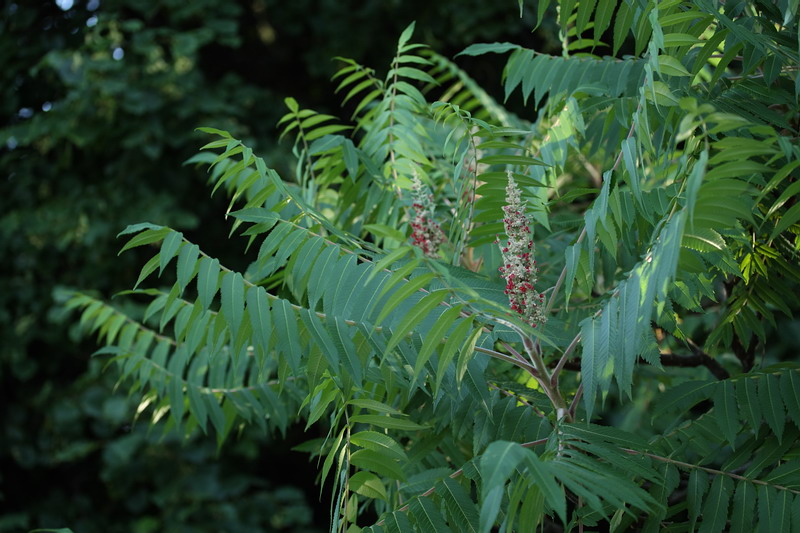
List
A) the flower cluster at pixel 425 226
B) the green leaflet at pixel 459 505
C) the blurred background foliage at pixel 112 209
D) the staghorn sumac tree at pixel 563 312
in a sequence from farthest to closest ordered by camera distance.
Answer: the blurred background foliage at pixel 112 209
the flower cluster at pixel 425 226
the green leaflet at pixel 459 505
the staghorn sumac tree at pixel 563 312

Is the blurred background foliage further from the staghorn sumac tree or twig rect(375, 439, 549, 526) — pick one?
twig rect(375, 439, 549, 526)

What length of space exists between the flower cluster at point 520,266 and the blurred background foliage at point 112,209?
3461 mm

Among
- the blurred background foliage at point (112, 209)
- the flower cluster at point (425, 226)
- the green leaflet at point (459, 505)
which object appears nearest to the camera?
the green leaflet at point (459, 505)

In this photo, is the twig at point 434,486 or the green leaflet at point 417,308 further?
the twig at point 434,486

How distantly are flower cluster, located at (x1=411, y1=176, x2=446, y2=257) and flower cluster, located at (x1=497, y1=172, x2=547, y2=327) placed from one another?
0.40 meters

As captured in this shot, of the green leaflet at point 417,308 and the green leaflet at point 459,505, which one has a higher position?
the green leaflet at point 417,308

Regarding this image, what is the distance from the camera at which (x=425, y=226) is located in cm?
191

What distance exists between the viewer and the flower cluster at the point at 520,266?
1506mm

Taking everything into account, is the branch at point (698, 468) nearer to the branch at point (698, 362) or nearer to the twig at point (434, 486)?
the twig at point (434, 486)

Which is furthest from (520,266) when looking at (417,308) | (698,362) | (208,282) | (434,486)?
(698,362)

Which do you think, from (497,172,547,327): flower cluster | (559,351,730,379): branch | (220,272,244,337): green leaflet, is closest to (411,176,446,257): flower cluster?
(497,172,547,327): flower cluster

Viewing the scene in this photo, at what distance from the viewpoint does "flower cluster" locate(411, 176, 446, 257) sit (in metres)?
1.89

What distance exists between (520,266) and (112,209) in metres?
3.94

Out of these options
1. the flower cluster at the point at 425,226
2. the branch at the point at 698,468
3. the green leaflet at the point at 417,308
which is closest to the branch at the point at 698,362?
the branch at the point at 698,468
